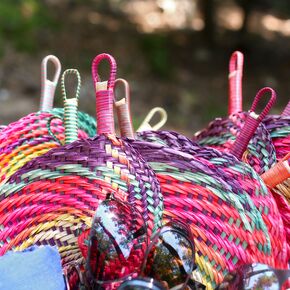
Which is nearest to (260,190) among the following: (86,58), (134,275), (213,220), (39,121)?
(213,220)

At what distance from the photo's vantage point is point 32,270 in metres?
0.64

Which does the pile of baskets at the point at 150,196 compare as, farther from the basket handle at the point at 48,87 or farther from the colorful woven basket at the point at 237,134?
the basket handle at the point at 48,87

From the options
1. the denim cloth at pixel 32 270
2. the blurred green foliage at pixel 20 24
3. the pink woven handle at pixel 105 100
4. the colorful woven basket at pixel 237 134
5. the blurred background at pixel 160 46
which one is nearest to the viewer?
the denim cloth at pixel 32 270

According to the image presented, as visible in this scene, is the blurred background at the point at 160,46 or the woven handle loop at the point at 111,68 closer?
the woven handle loop at the point at 111,68

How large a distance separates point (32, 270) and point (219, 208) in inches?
8.9

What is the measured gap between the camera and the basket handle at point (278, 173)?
72 cm

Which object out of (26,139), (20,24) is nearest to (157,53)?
(20,24)

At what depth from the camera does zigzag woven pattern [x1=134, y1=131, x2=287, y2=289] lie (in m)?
0.68

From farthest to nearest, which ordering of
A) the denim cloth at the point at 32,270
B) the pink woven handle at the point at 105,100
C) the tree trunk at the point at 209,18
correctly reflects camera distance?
the tree trunk at the point at 209,18 < the pink woven handle at the point at 105,100 < the denim cloth at the point at 32,270

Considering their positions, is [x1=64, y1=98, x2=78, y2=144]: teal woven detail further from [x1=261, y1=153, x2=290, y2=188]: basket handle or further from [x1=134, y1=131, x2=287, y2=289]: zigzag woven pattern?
[x1=261, y1=153, x2=290, y2=188]: basket handle

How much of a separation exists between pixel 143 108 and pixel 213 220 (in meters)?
3.44

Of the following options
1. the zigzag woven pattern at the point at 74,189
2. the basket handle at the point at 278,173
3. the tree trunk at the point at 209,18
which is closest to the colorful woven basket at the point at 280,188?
the basket handle at the point at 278,173

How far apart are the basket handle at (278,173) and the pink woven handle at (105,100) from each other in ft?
0.68

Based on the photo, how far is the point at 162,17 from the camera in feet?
15.8
